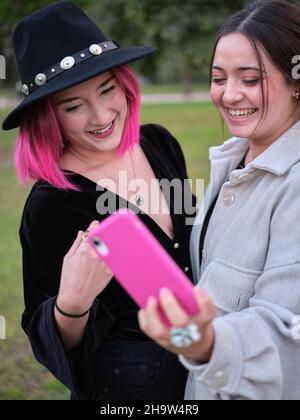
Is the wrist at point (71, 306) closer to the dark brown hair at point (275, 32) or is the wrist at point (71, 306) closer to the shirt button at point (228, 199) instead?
the shirt button at point (228, 199)

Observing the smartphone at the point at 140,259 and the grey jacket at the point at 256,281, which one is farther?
the grey jacket at the point at 256,281

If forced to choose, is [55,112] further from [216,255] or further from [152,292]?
[152,292]

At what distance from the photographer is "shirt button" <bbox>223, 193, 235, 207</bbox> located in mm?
1672

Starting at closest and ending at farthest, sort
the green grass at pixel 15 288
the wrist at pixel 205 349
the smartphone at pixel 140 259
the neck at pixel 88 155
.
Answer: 1. the smartphone at pixel 140 259
2. the wrist at pixel 205 349
3. the neck at pixel 88 155
4. the green grass at pixel 15 288

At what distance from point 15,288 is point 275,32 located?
4.36 meters

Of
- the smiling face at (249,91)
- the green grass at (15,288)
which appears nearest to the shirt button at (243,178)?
the smiling face at (249,91)

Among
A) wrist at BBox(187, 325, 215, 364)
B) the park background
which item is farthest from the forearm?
the park background

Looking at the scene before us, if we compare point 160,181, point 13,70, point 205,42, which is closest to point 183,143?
point 205,42

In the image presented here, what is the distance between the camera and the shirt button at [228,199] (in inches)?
65.8

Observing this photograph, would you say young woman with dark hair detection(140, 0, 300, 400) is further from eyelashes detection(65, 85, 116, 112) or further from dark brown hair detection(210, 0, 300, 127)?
eyelashes detection(65, 85, 116, 112)

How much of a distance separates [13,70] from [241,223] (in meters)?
16.6

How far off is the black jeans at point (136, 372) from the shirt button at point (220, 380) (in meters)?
0.66

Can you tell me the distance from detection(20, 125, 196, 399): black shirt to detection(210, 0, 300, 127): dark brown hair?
666 millimetres

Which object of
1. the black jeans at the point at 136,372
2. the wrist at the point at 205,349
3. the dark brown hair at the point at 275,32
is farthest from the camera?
the black jeans at the point at 136,372
